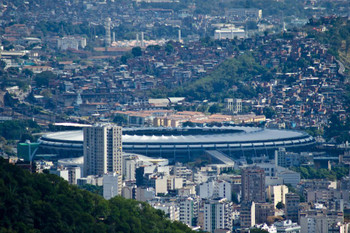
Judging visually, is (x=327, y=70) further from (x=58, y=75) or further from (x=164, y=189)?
(x=164, y=189)

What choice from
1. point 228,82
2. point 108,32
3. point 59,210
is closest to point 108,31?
point 108,32

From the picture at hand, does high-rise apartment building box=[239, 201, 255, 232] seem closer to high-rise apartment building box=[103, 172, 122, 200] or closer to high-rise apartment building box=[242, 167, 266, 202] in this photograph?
high-rise apartment building box=[242, 167, 266, 202]

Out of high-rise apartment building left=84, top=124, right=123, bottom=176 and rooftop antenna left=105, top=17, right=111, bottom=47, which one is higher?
high-rise apartment building left=84, top=124, right=123, bottom=176

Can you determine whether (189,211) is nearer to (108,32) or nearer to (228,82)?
(228,82)

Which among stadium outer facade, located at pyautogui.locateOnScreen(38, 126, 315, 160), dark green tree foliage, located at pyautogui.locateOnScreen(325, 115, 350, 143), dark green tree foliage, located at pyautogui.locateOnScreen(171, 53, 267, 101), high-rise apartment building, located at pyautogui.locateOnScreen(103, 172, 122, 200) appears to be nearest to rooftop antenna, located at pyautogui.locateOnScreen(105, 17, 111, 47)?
dark green tree foliage, located at pyautogui.locateOnScreen(171, 53, 267, 101)

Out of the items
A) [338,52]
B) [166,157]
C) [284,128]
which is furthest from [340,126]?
[338,52]

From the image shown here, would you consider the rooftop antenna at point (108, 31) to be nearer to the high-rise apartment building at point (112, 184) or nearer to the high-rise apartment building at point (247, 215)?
the high-rise apartment building at point (112, 184)
